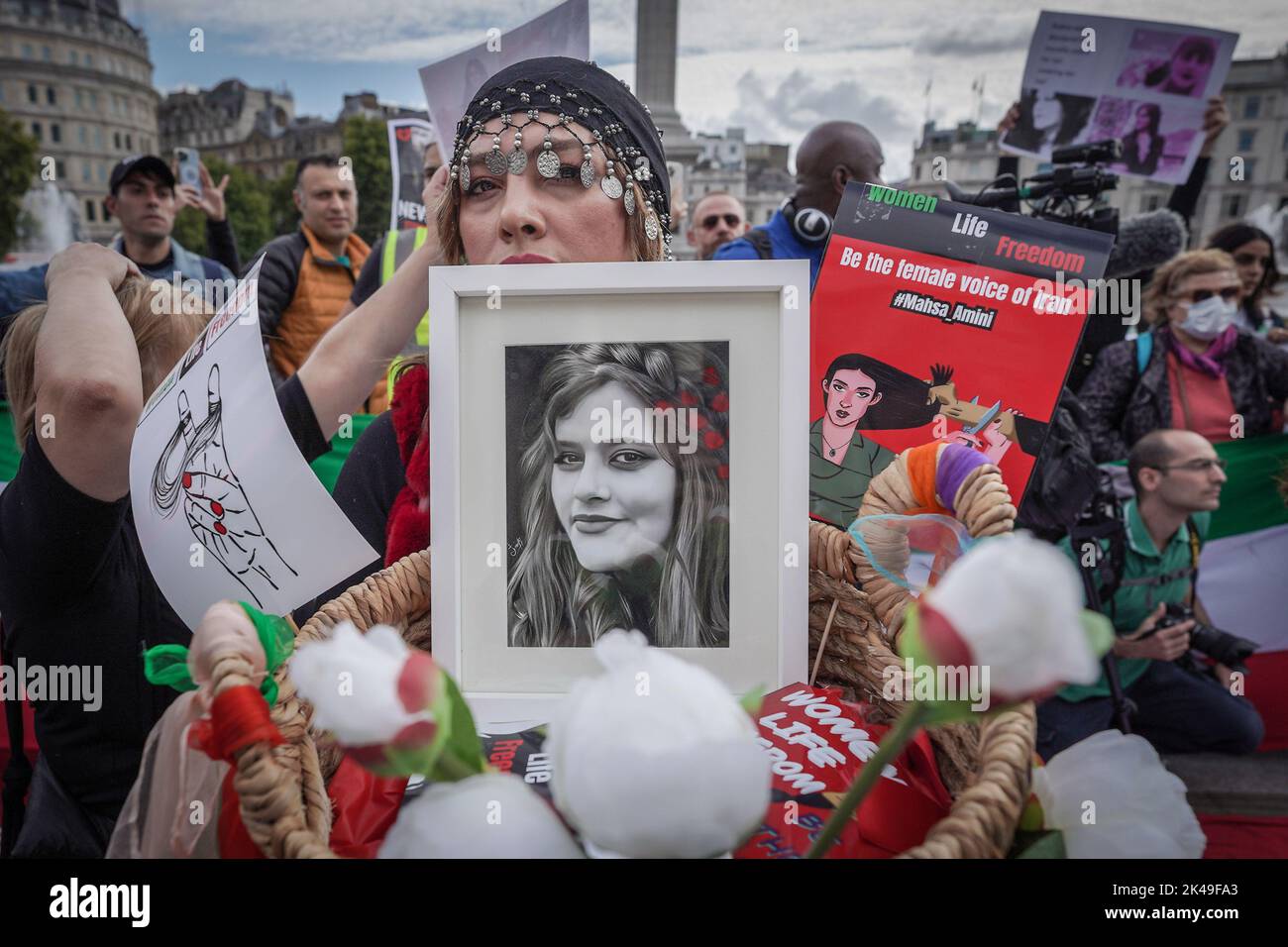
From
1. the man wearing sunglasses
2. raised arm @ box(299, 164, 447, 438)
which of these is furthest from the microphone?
raised arm @ box(299, 164, 447, 438)

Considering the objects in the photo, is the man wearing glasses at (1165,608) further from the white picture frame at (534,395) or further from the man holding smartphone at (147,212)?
the man holding smartphone at (147,212)

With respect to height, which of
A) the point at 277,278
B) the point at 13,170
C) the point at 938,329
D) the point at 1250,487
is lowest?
the point at 1250,487

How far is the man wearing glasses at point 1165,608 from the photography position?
6.64ft

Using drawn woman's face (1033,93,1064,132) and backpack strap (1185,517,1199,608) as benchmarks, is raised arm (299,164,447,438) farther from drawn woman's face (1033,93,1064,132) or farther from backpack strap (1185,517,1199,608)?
backpack strap (1185,517,1199,608)

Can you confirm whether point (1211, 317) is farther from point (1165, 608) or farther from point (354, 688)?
point (354, 688)

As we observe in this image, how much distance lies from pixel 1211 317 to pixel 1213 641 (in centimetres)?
89

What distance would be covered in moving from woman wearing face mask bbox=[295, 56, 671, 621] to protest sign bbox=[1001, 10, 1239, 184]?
0.84 m

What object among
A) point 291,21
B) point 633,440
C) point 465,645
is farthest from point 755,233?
point 465,645

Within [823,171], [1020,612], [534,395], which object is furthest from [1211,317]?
[1020,612]

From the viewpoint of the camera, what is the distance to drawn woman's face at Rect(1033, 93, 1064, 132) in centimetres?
174

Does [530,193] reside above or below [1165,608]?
above

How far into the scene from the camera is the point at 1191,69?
1.56m

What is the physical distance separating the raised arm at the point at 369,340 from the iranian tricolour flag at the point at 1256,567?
2.10m
